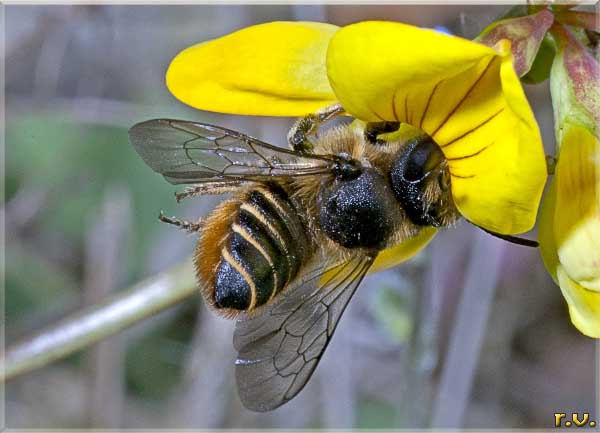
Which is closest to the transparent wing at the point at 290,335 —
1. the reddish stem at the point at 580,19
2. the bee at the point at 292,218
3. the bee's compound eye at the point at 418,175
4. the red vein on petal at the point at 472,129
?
the bee at the point at 292,218

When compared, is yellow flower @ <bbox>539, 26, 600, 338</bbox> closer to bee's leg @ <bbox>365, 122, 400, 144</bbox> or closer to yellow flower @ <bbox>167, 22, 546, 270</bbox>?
yellow flower @ <bbox>167, 22, 546, 270</bbox>

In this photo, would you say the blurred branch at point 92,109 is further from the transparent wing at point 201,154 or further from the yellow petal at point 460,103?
the yellow petal at point 460,103

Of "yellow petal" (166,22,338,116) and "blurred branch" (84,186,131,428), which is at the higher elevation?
"yellow petal" (166,22,338,116)

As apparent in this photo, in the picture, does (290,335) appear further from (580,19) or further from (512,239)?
(580,19)

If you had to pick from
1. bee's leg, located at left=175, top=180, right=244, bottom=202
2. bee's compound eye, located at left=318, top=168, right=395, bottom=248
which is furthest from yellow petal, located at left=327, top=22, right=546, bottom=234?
bee's leg, located at left=175, top=180, right=244, bottom=202

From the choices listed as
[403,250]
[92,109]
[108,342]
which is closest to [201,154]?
[403,250]

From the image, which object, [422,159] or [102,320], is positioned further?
[102,320]
